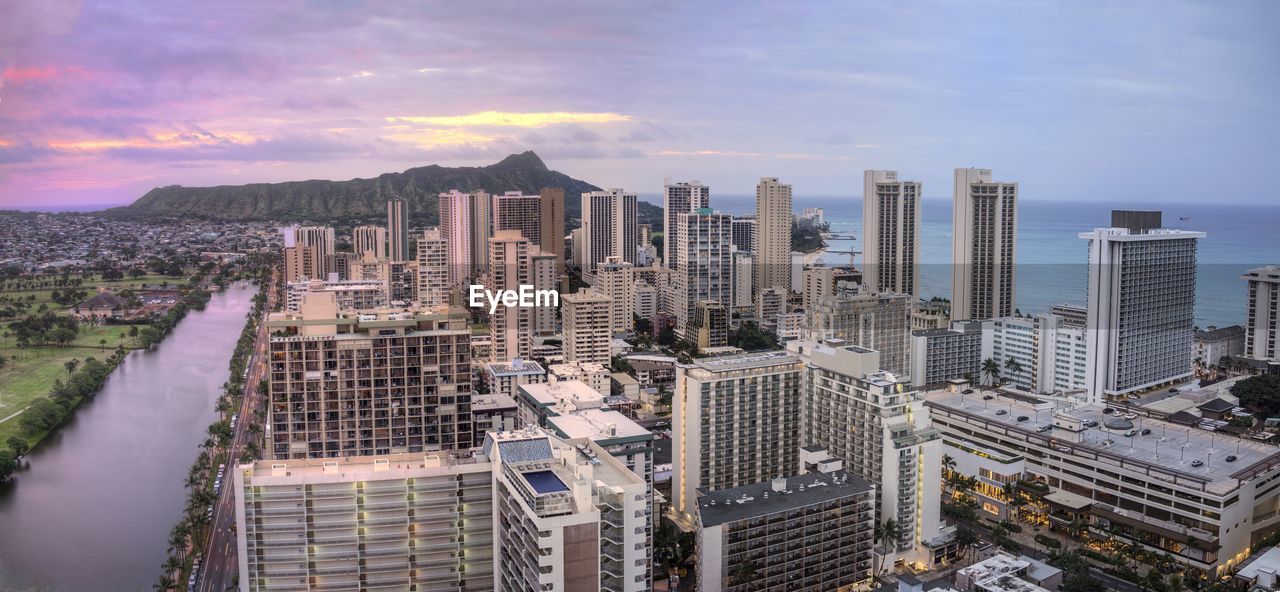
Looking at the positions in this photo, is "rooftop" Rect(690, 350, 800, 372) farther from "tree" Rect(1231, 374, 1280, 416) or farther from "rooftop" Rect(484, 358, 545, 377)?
A: "tree" Rect(1231, 374, 1280, 416)

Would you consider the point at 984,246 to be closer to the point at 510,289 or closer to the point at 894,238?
the point at 894,238

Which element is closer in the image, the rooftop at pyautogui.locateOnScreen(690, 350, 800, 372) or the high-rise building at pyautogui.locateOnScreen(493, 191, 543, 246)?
the rooftop at pyautogui.locateOnScreen(690, 350, 800, 372)

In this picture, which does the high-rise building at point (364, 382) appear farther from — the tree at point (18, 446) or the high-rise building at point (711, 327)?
the high-rise building at point (711, 327)

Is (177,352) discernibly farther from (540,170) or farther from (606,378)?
(540,170)

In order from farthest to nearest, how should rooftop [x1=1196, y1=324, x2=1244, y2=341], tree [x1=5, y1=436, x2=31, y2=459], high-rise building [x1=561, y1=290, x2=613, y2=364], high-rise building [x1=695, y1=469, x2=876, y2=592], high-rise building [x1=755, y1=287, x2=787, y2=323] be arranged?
high-rise building [x1=755, y1=287, x2=787, y2=323] < rooftop [x1=1196, y1=324, x2=1244, y2=341] < high-rise building [x1=561, y1=290, x2=613, y2=364] < tree [x1=5, y1=436, x2=31, y2=459] < high-rise building [x1=695, y1=469, x2=876, y2=592]

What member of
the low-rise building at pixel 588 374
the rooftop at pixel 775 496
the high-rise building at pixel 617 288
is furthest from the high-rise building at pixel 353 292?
the rooftop at pixel 775 496

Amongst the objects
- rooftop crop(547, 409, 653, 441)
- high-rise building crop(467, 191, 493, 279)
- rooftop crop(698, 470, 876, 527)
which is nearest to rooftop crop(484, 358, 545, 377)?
rooftop crop(547, 409, 653, 441)

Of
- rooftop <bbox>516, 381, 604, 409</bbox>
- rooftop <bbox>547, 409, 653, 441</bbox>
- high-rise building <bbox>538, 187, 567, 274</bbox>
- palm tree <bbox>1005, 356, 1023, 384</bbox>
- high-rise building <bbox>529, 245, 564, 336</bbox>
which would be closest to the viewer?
rooftop <bbox>547, 409, 653, 441</bbox>
